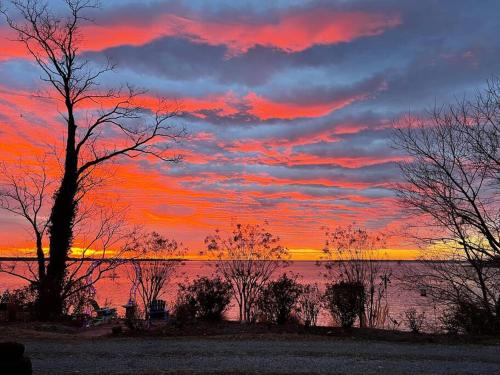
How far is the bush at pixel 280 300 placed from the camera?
1656 centimetres

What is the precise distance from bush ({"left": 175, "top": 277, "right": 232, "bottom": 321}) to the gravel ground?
Result: 3.63 m

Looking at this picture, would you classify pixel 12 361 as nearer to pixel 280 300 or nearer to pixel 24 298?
pixel 280 300

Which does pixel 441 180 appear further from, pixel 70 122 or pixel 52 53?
pixel 52 53

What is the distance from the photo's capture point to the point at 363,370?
9664 millimetres

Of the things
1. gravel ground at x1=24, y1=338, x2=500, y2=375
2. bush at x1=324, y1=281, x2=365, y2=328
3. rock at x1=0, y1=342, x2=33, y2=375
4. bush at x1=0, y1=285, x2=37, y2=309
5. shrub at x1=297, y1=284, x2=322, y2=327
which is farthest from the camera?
bush at x1=0, y1=285, x2=37, y2=309

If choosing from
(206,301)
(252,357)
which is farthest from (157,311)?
(252,357)

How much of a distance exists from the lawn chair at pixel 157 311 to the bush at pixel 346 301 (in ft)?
18.8

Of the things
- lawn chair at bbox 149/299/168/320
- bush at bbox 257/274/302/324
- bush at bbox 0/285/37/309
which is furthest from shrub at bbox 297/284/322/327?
bush at bbox 0/285/37/309

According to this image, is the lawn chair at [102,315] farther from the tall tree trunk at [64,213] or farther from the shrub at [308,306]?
the shrub at [308,306]

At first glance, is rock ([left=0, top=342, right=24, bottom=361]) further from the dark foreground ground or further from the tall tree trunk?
the tall tree trunk

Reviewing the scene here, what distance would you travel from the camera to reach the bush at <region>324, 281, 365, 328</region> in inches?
632

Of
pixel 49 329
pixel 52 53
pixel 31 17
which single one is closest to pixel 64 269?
pixel 49 329

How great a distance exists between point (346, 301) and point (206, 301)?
4.57m

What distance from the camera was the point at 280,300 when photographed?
1664cm
